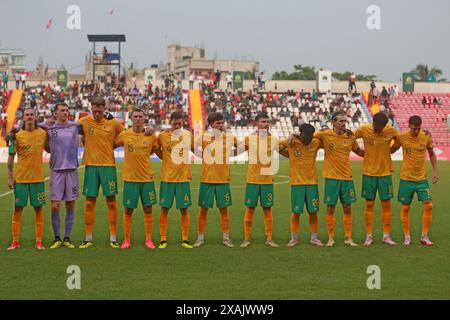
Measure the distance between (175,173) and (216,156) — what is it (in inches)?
25.5

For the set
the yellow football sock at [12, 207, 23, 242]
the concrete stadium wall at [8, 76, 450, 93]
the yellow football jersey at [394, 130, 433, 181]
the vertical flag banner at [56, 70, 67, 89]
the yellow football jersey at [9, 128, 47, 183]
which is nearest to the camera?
the yellow football jersey at [9, 128, 47, 183]

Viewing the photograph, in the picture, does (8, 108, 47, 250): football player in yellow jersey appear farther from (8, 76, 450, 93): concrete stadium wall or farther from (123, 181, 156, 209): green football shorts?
(8, 76, 450, 93): concrete stadium wall

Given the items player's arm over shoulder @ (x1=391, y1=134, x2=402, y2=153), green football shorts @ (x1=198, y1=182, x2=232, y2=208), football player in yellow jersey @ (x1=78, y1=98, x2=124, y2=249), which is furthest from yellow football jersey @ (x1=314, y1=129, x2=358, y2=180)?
football player in yellow jersey @ (x1=78, y1=98, x2=124, y2=249)

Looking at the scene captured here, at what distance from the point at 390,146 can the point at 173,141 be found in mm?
3243

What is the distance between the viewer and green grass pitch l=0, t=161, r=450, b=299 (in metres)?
7.79

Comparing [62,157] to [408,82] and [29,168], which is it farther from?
[408,82]

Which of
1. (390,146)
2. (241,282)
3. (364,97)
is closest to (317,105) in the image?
(364,97)

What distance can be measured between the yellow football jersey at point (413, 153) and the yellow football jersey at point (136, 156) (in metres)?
3.74

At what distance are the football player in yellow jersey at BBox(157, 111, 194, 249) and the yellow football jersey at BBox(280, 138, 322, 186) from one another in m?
1.55

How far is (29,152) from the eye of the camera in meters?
10.5

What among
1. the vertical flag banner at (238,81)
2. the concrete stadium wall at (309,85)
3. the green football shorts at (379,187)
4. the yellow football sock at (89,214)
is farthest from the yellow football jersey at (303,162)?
the concrete stadium wall at (309,85)

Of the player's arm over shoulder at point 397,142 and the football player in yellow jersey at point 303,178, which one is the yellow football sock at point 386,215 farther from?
the football player in yellow jersey at point 303,178

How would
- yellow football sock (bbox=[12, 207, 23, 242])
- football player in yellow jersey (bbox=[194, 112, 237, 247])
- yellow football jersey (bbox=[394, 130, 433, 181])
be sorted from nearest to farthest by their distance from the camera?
yellow football sock (bbox=[12, 207, 23, 242])
football player in yellow jersey (bbox=[194, 112, 237, 247])
yellow football jersey (bbox=[394, 130, 433, 181])

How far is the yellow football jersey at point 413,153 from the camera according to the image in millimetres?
10930
